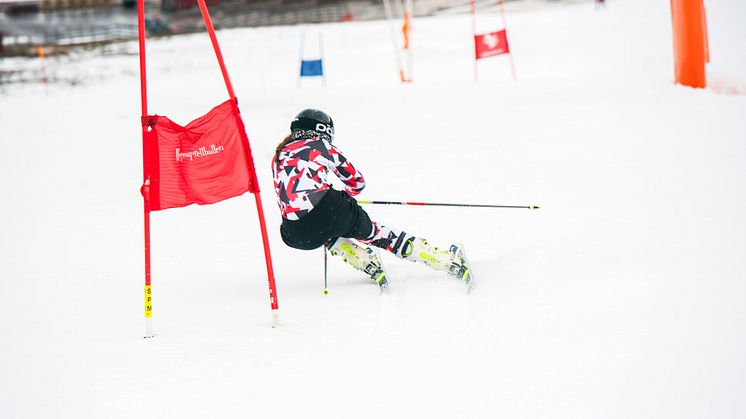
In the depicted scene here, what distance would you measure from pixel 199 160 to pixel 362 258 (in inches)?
51.4

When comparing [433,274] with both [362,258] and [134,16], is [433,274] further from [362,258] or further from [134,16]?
[134,16]

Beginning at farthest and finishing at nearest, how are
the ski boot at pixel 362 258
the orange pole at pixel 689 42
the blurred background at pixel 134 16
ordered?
1. the blurred background at pixel 134 16
2. the orange pole at pixel 689 42
3. the ski boot at pixel 362 258

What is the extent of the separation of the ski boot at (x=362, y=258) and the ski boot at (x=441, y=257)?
0.20 meters

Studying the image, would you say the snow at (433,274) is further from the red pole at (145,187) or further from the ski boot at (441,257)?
the red pole at (145,187)

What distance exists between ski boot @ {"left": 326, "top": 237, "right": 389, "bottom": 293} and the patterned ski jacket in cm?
49

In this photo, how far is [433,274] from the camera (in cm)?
544

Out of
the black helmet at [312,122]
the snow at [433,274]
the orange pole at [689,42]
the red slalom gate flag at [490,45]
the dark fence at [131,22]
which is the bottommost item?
the snow at [433,274]

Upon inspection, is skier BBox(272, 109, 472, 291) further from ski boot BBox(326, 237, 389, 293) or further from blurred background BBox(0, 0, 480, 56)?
blurred background BBox(0, 0, 480, 56)

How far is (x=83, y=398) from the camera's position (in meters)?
3.84

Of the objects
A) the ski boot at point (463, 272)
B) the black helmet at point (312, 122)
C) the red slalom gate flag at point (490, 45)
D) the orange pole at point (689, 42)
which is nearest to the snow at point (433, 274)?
the ski boot at point (463, 272)

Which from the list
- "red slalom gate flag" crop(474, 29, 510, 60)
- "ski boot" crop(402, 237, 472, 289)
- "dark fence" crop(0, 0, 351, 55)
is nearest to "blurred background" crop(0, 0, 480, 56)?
"dark fence" crop(0, 0, 351, 55)

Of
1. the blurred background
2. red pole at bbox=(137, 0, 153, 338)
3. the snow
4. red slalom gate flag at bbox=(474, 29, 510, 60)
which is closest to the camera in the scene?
the snow

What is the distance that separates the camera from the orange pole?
387 inches

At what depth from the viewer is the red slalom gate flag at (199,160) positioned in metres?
4.58
